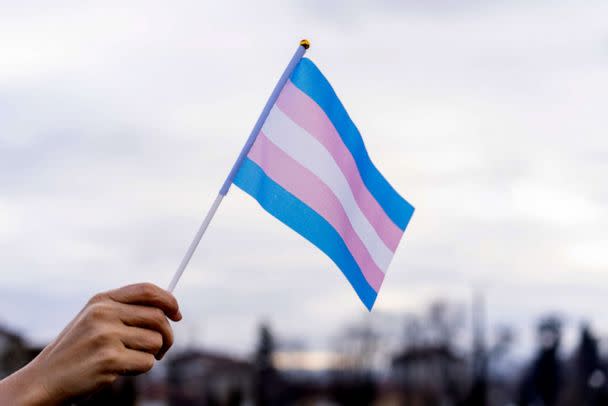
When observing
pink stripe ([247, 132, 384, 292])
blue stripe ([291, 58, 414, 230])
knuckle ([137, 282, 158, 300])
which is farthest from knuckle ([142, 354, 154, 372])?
blue stripe ([291, 58, 414, 230])

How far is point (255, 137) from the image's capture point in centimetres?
318

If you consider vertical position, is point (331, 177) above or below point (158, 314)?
above

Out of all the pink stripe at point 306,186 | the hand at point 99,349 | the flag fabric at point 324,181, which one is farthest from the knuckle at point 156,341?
the pink stripe at point 306,186

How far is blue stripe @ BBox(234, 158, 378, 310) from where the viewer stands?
3259 millimetres

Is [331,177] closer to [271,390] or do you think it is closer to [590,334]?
[271,390]

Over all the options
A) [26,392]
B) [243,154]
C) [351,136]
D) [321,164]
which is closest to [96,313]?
[26,392]

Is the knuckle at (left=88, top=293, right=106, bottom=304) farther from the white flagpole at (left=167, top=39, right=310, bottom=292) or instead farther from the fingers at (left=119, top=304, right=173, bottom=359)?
the white flagpole at (left=167, top=39, right=310, bottom=292)

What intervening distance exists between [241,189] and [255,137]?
0.47ft

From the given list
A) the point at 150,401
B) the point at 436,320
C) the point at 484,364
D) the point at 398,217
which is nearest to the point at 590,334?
the point at 436,320

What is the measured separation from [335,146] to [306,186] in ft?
0.66

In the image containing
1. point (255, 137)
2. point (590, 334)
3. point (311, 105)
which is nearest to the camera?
point (255, 137)

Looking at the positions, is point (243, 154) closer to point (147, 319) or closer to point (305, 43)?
point (305, 43)

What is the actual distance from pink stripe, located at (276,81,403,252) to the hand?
1268mm

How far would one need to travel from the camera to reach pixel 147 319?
2266 millimetres
